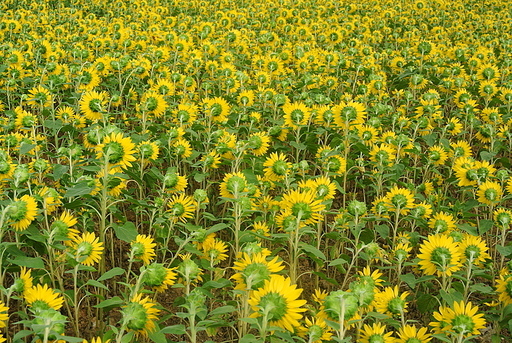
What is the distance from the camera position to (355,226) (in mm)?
2615

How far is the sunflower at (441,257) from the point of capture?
2.21 m

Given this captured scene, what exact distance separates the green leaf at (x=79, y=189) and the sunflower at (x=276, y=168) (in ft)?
3.41

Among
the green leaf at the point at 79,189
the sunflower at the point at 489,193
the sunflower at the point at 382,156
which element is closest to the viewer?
the green leaf at the point at 79,189

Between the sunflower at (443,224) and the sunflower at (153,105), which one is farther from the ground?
the sunflower at (153,105)

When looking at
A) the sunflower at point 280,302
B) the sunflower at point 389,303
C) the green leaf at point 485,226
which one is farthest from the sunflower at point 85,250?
the green leaf at point 485,226

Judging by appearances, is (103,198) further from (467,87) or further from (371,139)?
(467,87)

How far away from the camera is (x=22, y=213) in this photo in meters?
1.91

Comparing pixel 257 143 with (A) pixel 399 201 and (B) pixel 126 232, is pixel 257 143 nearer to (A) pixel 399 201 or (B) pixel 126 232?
(A) pixel 399 201

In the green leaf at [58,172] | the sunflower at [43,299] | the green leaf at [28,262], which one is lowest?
the sunflower at [43,299]

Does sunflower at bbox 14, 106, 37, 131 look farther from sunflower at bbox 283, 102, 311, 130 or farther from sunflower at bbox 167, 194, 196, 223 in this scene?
sunflower at bbox 283, 102, 311, 130

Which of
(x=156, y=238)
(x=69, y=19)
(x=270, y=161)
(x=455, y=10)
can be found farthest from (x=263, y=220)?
(x=455, y=10)

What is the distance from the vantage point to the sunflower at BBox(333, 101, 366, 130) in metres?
3.32

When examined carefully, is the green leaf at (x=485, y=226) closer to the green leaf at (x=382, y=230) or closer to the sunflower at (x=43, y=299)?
the green leaf at (x=382, y=230)

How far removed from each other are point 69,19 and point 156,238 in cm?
674
